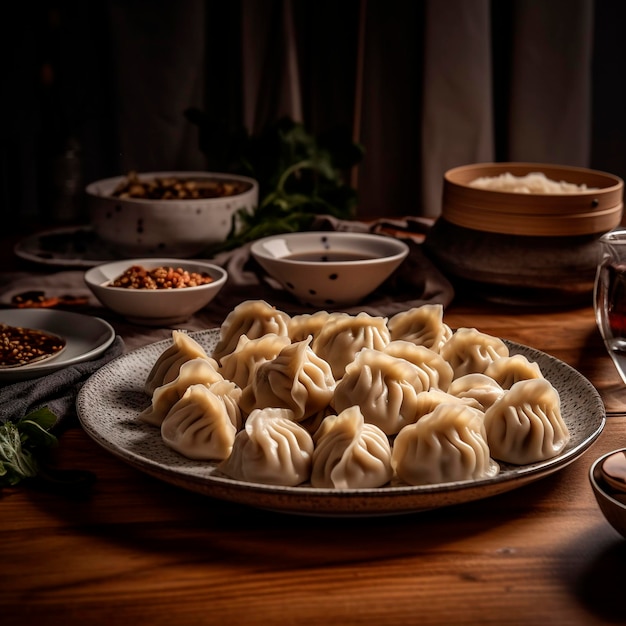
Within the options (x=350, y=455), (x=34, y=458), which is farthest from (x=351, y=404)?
(x=34, y=458)

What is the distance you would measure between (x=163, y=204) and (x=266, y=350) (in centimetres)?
85

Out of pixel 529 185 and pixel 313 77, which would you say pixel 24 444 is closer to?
pixel 529 185

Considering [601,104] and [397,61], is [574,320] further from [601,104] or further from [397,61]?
[601,104]

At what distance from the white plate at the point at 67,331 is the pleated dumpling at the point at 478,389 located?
564mm

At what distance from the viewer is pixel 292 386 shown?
108cm

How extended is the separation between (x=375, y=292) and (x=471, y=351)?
2.21 feet

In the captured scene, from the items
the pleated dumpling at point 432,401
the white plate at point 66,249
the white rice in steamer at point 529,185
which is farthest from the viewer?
the white plate at point 66,249

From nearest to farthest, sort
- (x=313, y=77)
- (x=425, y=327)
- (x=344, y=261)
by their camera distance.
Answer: (x=425, y=327) < (x=344, y=261) < (x=313, y=77)

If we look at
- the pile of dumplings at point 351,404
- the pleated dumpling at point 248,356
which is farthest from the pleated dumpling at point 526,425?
the pleated dumpling at point 248,356

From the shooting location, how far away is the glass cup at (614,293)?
1.35 m

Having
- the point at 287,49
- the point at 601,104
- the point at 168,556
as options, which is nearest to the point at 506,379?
the point at 168,556

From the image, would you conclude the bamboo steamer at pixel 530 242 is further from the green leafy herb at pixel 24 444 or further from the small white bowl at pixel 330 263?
the green leafy herb at pixel 24 444

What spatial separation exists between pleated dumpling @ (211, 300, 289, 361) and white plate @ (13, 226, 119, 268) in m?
0.73

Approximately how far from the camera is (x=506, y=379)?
120cm
